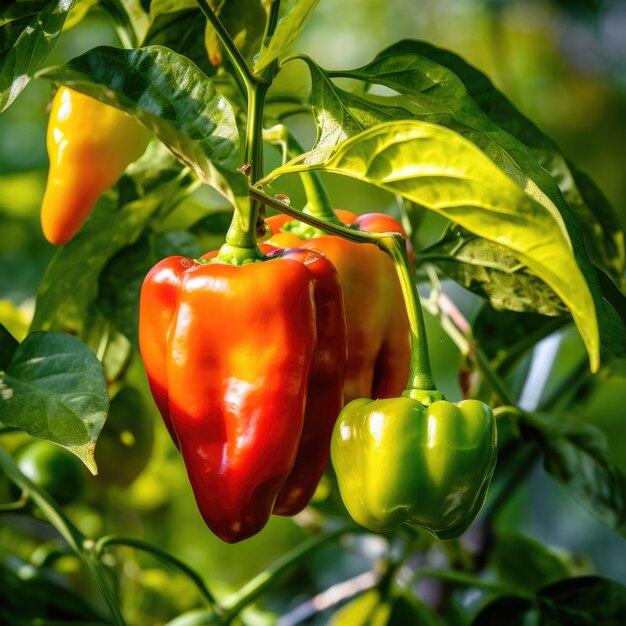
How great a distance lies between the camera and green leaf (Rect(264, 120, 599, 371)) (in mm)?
485

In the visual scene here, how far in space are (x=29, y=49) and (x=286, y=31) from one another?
20 cm

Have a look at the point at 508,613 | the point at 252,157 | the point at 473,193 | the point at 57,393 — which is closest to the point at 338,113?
the point at 252,157

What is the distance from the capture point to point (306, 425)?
689mm

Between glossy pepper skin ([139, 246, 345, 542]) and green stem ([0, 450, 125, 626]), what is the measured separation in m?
0.14

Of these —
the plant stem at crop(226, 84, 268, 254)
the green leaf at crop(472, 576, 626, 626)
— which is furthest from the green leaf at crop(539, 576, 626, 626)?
the plant stem at crop(226, 84, 268, 254)

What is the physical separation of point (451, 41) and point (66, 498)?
2.16 meters

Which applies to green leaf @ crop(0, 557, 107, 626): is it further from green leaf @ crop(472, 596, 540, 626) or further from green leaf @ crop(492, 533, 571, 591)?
green leaf @ crop(492, 533, 571, 591)

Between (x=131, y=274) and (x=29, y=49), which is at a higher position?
(x=29, y=49)

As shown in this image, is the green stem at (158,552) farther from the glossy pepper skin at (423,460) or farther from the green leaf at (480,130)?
the green leaf at (480,130)

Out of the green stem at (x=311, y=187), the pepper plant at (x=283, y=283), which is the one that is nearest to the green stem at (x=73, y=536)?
the pepper plant at (x=283, y=283)

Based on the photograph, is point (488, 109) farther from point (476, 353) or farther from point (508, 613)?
point (508, 613)

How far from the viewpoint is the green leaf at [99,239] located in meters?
0.85

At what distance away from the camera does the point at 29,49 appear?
637 mm

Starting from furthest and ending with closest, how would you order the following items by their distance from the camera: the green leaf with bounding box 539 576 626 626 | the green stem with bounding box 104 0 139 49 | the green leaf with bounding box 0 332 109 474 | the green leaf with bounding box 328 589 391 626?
1. the green leaf with bounding box 328 589 391 626
2. the green leaf with bounding box 539 576 626 626
3. the green stem with bounding box 104 0 139 49
4. the green leaf with bounding box 0 332 109 474
